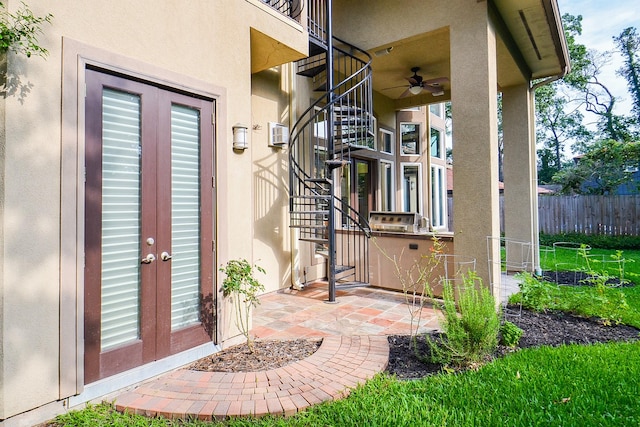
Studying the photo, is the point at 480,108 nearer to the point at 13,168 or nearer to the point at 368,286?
the point at 368,286

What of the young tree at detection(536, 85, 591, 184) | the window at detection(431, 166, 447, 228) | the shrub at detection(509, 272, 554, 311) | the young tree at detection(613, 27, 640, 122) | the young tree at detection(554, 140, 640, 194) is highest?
the young tree at detection(613, 27, 640, 122)

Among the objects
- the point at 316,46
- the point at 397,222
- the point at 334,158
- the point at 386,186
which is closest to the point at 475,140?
the point at 397,222

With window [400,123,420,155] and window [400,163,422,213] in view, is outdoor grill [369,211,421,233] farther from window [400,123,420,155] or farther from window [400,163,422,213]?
window [400,123,420,155]

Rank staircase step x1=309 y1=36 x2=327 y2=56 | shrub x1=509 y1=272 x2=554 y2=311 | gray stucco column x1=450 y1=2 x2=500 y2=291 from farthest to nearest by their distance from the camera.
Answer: staircase step x1=309 y1=36 x2=327 y2=56
gray stucco column x1=450 y1=2 x2=500 y2=291
shrub x1=509 y1=272 x2=554 y2=311

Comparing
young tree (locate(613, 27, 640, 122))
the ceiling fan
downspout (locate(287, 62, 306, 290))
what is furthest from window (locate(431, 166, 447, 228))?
young tree (locate(613, 27, 640, 122))

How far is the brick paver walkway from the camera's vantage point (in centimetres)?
231

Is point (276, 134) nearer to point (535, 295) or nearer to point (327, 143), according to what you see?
point (327, 143)

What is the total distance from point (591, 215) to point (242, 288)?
12.8 meters

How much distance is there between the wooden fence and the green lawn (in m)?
10.6

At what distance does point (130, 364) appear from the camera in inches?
105

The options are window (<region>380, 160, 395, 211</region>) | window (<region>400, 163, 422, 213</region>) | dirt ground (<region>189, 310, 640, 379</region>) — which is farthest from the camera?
window (<region>400, 163, 422, 213</region>)

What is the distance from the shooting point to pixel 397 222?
5664 mm

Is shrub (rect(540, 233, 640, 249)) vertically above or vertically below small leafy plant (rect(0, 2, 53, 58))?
below

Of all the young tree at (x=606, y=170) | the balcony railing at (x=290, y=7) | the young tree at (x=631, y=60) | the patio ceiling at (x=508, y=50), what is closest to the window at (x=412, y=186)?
the patio ceiling at (x=508, y=50)
